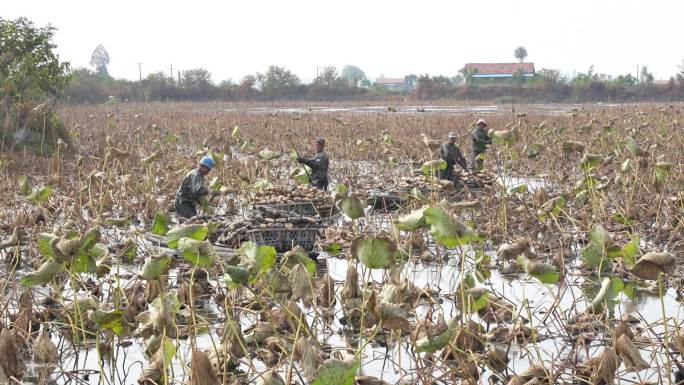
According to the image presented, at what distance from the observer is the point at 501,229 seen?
28.0 feet

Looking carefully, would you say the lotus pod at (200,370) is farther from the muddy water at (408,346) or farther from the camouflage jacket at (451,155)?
the camouflage jacket at (451,155)

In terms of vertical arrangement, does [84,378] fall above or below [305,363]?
below

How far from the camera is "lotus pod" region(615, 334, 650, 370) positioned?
160 inches

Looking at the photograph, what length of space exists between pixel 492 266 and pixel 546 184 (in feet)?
16.3

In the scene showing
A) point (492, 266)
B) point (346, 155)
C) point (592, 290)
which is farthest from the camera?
point (346, 155)

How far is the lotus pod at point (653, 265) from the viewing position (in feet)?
13.9

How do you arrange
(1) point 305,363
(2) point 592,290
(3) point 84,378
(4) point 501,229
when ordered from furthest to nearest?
(4) point 501,229 → (2) point 592,290 → (3) point 84,378 → (1) point 305,363

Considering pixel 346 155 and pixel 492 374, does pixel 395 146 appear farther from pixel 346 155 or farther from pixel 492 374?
pixel 492 374

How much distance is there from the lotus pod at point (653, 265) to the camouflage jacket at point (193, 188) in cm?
491

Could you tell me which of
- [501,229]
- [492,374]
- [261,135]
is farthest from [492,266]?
[261,135]

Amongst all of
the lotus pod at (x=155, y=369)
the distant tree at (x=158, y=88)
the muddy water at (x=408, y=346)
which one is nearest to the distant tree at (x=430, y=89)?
the distant tree at (x=158, y=88)

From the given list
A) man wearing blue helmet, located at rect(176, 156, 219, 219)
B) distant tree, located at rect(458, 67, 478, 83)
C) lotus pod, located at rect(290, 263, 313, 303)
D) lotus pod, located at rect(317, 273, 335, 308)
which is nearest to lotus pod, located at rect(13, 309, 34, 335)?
lotus pod, located at rect(290, 263, 313, 303)

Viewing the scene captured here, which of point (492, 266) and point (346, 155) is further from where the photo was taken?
point (346, 155)

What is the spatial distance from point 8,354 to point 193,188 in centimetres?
387
